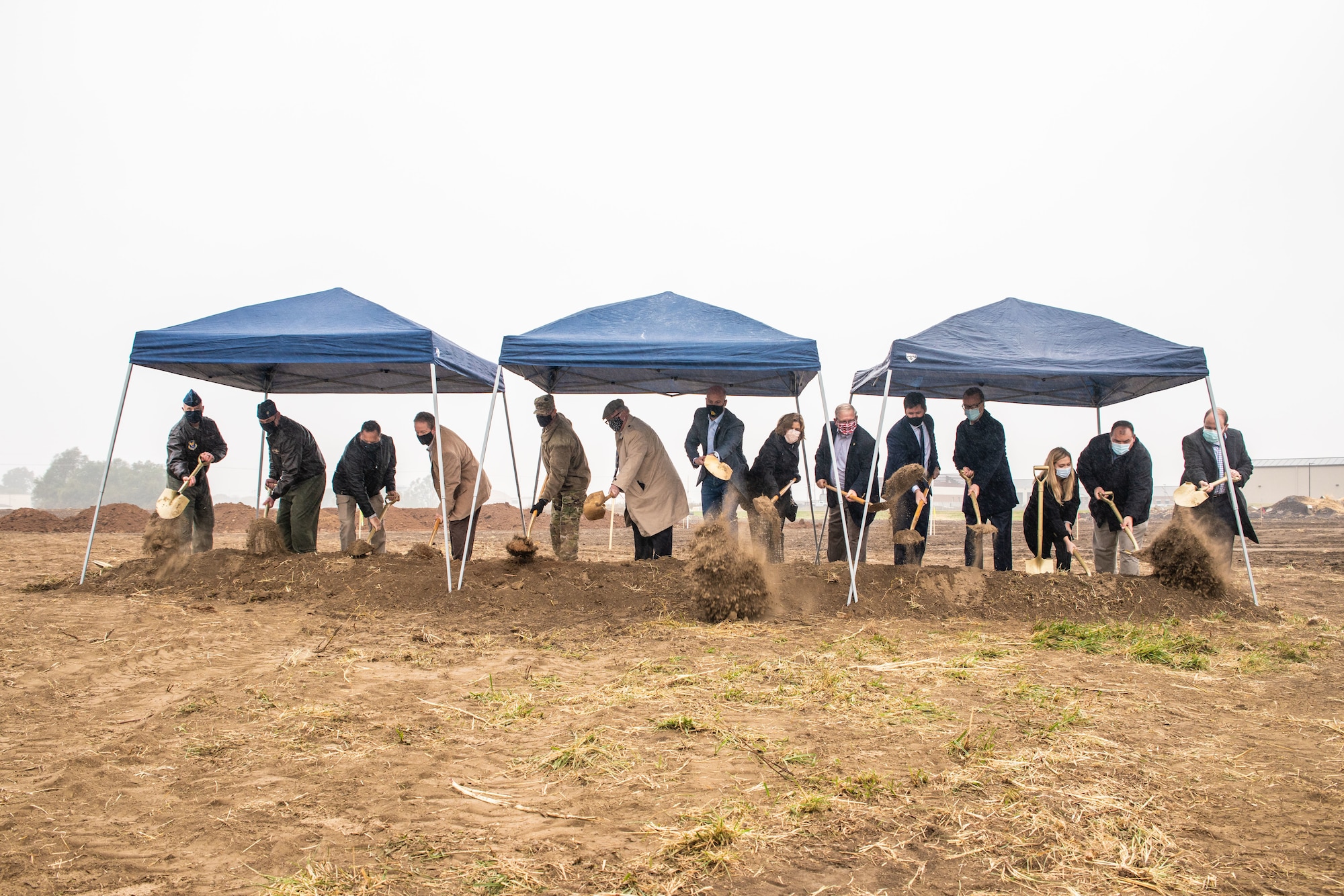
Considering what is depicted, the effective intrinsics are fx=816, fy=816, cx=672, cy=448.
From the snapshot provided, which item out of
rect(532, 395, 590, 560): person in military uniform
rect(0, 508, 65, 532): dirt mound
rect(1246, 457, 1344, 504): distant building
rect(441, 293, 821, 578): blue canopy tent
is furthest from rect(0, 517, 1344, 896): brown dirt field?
rect(1246, 457, 1344, 504): distant building

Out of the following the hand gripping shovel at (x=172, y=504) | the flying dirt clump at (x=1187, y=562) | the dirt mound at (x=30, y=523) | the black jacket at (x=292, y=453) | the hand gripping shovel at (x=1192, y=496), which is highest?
the black jacket at (x=292, y=453)

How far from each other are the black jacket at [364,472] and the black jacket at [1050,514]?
6.51 metres

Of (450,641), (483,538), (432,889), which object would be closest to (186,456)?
(450,641)

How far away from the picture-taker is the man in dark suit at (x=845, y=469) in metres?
8.04

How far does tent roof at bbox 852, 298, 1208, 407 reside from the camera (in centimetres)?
719

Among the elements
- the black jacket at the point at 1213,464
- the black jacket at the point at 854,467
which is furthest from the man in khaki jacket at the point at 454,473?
the black jacket at the point at 1213,464

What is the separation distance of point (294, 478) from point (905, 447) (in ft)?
20.7

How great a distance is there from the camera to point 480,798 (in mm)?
3002

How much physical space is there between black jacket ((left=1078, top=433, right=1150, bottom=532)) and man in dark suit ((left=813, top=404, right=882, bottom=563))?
201 centimetres

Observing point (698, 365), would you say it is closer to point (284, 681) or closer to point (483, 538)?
point (284, 681)

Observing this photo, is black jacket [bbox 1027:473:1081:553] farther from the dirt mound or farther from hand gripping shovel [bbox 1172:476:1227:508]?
the dirt mound

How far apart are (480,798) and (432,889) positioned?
0.68 meters

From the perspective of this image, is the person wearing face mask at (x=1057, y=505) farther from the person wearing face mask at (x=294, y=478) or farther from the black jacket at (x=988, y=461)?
the person wearing face mask at (x=294, y=478)

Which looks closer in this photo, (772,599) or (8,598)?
(772,599)
